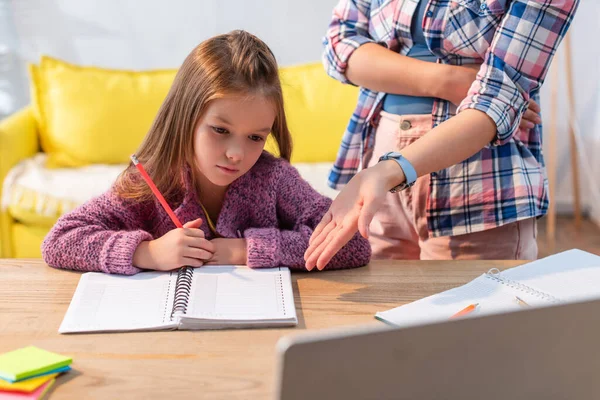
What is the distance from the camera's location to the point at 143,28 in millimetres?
3461

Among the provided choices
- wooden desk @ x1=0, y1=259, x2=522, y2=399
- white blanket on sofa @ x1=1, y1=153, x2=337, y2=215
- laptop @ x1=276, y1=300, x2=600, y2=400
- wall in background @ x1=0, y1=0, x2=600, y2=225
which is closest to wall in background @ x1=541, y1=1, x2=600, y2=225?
wall in background @ x1=0, y1=0, x2=600, y2=225

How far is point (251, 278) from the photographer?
1099 millimetres

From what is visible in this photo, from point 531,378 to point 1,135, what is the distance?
2.67m

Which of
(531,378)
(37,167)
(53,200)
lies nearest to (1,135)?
(37,167)

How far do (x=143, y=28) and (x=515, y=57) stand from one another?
264 centimetres

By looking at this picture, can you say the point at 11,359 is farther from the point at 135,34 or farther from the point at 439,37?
the point at 135,34

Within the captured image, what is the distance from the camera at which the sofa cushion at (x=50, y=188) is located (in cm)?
262

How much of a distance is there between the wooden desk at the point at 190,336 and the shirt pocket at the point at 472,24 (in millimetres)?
373

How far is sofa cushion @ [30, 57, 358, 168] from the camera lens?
302cm

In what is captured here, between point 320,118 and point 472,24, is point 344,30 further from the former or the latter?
point 320,118

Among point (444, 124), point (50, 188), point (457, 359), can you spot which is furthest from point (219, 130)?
point (50, 188)

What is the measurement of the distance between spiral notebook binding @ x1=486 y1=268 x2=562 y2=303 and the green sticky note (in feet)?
2.05

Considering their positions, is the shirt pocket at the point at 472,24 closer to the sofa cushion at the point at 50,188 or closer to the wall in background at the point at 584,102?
the sofa cushion at the point at 50,188

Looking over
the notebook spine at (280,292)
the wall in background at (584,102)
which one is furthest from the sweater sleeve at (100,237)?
the wall in background at (584,102)
